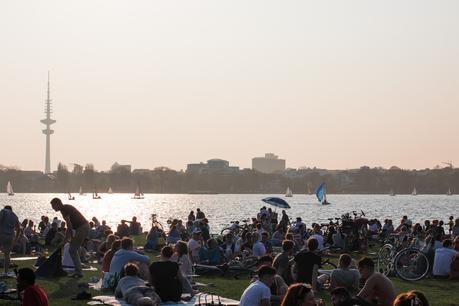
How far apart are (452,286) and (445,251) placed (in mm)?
1563

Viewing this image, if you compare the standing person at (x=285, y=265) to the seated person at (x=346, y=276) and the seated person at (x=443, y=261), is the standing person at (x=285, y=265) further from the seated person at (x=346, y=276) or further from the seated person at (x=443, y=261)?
the seated person at (x=443, y=261)

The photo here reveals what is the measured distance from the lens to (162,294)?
46.5 feet

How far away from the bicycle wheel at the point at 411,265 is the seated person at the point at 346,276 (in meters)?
Answer: 4.82

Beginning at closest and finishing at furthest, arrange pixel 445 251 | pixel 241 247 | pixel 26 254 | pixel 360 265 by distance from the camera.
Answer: pixel 360 265 < pixel 445 251 < pixel 241 247 < pixel 26 254

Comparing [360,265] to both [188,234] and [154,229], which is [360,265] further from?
[188,234]

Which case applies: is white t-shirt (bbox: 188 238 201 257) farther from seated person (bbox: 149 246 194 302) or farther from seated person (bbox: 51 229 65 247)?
seated person (bbox: 51 229 65 247)

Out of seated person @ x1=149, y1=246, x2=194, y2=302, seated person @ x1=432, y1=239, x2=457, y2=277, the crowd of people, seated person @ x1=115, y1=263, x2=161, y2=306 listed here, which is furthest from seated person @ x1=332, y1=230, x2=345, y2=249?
seated person @ x1=115, y1=263, x2=161, y2=306

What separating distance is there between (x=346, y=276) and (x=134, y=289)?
356 centimetres

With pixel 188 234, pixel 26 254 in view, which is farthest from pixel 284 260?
pixel 188 234

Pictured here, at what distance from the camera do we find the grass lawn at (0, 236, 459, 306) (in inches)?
597

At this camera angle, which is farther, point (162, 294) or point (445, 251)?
point (445, 251)

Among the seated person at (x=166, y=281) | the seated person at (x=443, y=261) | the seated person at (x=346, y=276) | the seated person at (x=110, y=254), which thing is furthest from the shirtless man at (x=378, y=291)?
the seated person at (x=443, y=261)

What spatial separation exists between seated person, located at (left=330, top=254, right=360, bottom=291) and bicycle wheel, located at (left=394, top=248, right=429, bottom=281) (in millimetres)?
4820

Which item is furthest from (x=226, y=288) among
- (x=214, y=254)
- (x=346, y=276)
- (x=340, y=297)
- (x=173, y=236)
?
(x=173, y=236)
